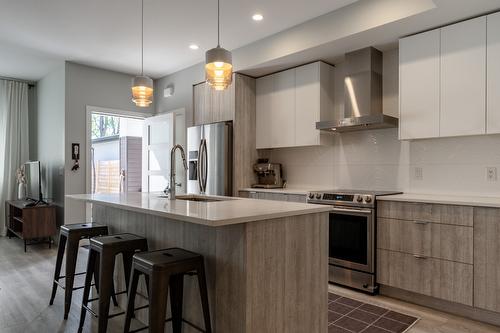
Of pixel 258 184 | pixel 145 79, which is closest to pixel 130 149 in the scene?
pixel 258 184

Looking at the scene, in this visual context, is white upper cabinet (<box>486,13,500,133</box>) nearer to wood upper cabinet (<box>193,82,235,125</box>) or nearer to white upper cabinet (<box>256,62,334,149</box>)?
white upper cabinet (<box>256,62,334,149</box>)

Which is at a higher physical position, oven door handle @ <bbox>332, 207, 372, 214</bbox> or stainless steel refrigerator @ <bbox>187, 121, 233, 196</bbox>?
stainless steel refrigerator @ <bbox>187, 121, 233, 196</bbox>

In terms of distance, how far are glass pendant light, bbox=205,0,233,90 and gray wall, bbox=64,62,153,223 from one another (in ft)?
11.5

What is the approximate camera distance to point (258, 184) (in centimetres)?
471

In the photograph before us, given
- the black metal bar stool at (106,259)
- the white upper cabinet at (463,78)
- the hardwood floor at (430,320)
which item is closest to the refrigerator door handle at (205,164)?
the black metal bar stool at (106,259)

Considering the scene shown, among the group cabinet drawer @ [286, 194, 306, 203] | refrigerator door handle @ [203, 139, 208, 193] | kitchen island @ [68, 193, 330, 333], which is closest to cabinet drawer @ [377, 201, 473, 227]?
cabinet drawer @ [286, 194, 306, 203]

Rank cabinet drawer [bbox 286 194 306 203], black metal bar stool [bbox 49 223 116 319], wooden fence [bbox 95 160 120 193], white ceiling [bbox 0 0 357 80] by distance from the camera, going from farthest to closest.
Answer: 1. wooden fence [bbox 95 160 120 193]
2. cabinet drawer [bbox 286 194 306 203]
3. white ceiling [bbox 0 0 357 80]
4. black metal bar stool [bbox 49 223 116 319]

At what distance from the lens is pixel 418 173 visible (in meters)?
3.49

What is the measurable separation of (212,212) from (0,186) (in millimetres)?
5932

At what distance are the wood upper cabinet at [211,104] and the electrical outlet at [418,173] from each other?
2334 millimetres

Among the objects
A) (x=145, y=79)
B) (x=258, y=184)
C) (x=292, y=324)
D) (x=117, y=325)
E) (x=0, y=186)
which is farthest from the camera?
(x=0, y=186)

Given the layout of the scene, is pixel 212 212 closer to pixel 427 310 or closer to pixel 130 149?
pixel 427 310

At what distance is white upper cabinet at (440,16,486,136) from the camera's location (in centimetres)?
283

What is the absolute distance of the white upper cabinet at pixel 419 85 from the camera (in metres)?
3.08
